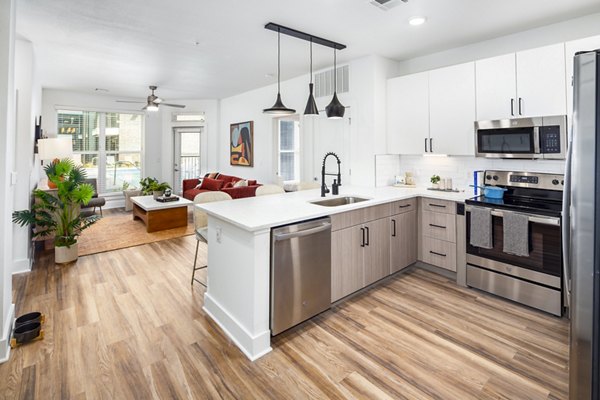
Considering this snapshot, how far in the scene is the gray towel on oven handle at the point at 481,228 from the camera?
3057mm

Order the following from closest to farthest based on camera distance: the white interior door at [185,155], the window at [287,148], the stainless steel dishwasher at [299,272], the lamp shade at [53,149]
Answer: the stainless steel dishwasher at [299,272]
the lamp shade at [53,149]
the window at [287,148]
the white interior door at [185,155]

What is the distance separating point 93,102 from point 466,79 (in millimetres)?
8033

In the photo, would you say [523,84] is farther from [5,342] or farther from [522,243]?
[5,342]

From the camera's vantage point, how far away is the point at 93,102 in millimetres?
7586

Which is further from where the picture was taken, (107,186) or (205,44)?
(107,186)

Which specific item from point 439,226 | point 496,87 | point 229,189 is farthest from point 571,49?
point 229,189

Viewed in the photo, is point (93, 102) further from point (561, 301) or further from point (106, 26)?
point (561, 301)

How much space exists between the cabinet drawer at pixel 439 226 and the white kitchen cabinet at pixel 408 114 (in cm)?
90

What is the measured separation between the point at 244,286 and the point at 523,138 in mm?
3034

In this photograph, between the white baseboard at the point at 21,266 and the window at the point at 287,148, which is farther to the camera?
the window at the point at 287,148

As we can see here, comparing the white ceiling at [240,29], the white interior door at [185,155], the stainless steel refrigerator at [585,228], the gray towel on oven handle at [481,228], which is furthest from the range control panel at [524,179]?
the white interior door at [185,155]

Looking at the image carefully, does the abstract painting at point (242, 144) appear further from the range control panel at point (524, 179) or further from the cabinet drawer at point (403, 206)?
the range control panel at point (524, 179)

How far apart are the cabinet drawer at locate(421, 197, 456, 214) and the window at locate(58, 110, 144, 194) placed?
7512 mm

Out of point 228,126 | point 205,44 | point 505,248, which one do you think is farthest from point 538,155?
point 228,126
